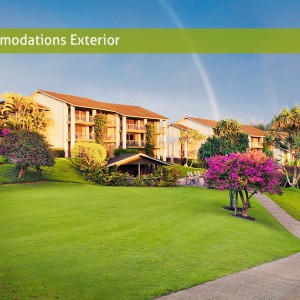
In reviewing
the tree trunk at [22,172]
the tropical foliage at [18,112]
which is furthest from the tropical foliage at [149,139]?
the tree trunk at [22,172]

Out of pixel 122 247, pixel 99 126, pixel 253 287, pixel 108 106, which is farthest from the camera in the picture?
pixel 108 106

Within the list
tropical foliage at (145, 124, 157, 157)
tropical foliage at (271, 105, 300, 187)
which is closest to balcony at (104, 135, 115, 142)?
tropical foliage at (145, 124, 157, 157)

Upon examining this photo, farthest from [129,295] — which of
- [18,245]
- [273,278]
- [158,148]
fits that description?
[158,148]

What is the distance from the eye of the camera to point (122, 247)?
1190cm

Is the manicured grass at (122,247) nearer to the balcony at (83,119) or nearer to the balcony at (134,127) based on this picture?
the balcony at (83,119)

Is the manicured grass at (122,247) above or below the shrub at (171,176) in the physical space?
below

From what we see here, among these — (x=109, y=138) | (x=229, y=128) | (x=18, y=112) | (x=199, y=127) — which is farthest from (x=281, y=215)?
(x=199, y=127)

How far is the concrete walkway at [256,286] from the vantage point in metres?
8.12

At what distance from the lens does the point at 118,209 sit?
65.6 ft

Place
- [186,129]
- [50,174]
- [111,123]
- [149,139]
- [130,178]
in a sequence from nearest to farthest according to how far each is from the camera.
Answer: [130,178]
[50,174]
[111,123]
[149,139]
[186,129]

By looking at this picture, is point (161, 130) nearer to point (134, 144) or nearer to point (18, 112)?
point (134, 144)

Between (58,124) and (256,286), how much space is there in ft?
149

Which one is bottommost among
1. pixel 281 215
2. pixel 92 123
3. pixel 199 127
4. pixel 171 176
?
pixel 281 215

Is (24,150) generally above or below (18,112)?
below
